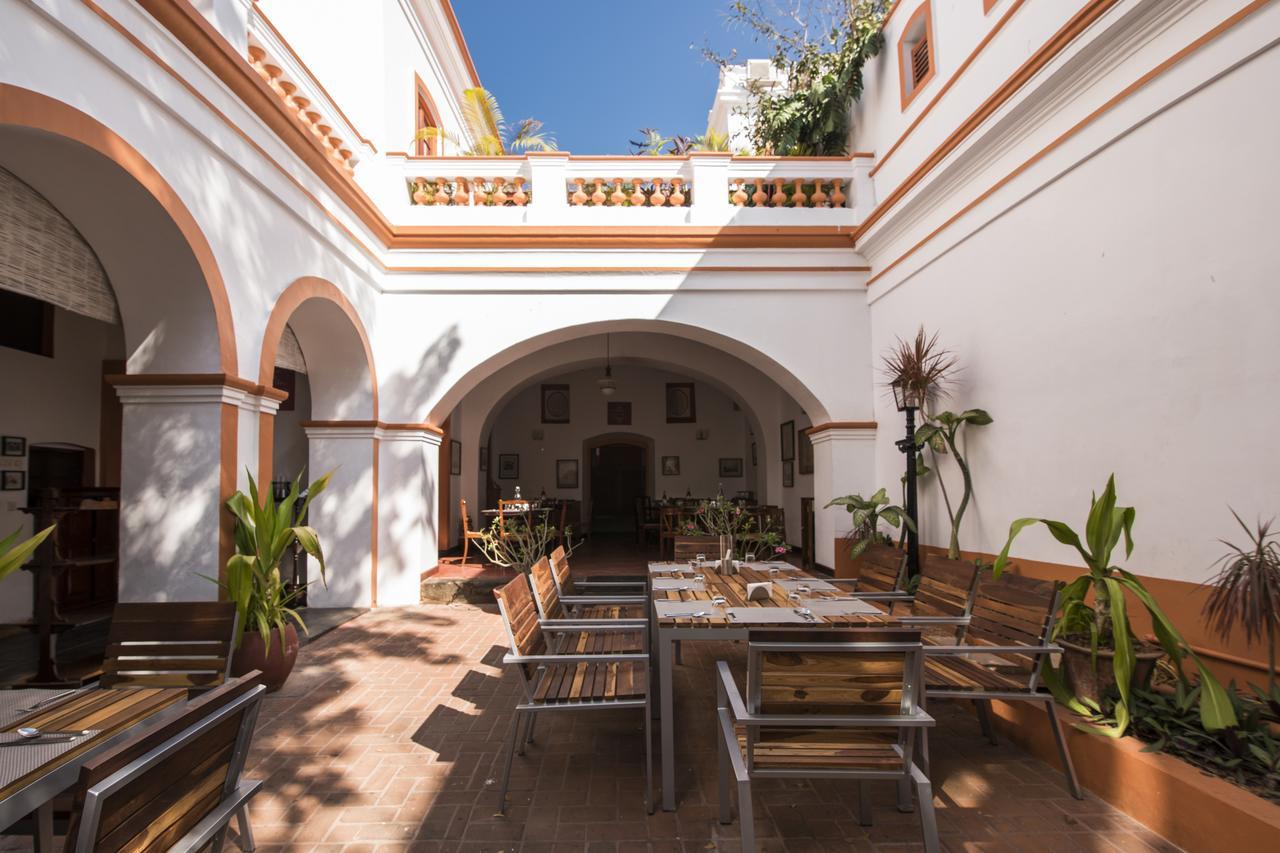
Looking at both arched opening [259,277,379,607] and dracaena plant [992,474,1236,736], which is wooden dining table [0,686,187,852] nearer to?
dracaena plant [992,474,1236,736]

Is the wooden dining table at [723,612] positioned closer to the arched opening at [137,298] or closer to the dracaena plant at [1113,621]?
the dracaena plant at [1113,621]

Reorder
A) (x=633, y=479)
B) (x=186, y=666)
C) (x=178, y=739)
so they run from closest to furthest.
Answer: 1. (x=178, y=739)
2. (x=186, y=666)
3. (x=633, y=479)

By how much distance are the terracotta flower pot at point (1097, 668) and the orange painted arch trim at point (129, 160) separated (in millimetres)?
4936

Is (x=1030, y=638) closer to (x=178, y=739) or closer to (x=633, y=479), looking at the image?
(x=178, y=739)

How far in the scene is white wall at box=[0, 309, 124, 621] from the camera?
558 centimetres

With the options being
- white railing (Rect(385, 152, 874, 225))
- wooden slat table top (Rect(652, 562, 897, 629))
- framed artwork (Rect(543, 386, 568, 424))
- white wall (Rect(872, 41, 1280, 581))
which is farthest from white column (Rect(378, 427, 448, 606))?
framed artwork (Rect(543, 386, 568, 424))

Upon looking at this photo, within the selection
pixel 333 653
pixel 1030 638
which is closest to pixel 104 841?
pixel 1030 638

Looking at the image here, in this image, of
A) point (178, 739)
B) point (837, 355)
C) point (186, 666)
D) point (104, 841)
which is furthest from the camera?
point (837, 355)

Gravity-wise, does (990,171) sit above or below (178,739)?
above

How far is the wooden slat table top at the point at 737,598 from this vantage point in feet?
9.35

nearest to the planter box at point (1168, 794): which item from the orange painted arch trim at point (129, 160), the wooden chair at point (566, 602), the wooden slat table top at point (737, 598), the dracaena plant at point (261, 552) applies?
the wooden slat table top at point (737, 598)

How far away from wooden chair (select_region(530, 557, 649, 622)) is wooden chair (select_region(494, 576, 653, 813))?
0.08 m

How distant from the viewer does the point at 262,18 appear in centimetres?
478

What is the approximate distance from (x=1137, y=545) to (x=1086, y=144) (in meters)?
2.31
